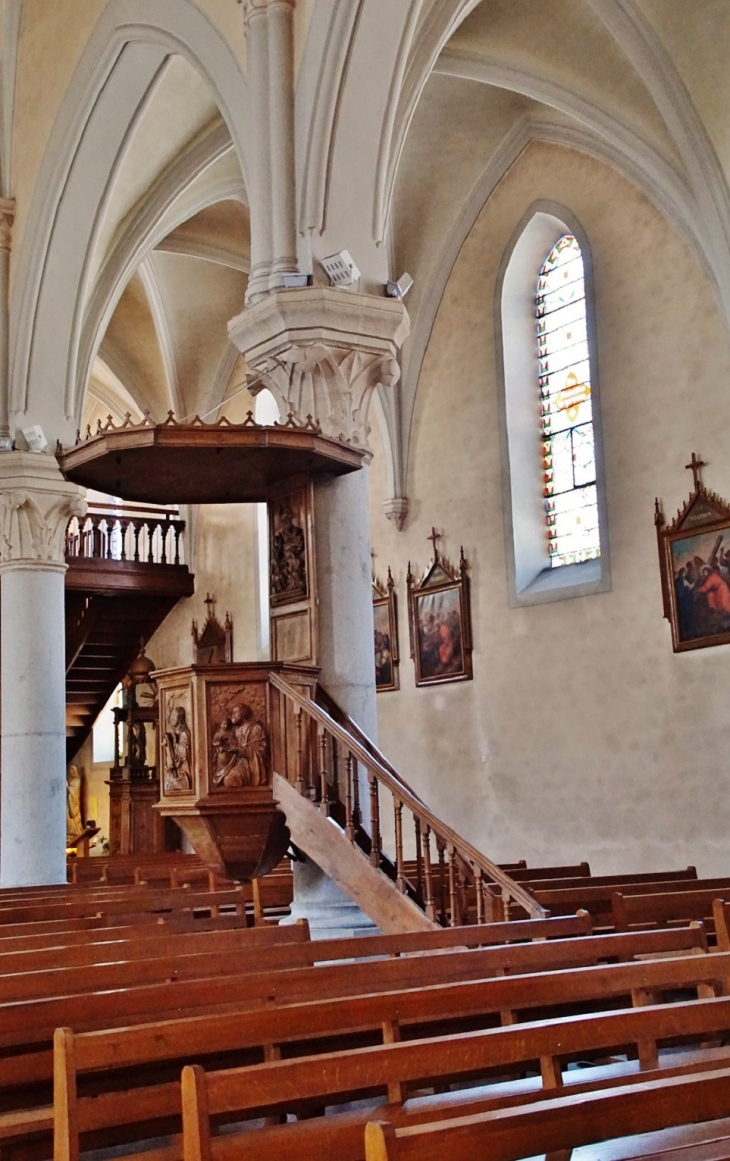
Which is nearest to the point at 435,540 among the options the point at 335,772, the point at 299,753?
the point at 335,772

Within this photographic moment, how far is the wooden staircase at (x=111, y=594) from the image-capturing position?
17703 mm

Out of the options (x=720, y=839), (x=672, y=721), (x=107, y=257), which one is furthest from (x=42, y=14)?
(x=720, y=839)

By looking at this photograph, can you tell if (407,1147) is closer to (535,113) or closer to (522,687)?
(522,687)

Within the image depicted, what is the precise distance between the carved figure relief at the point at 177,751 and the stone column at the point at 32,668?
5024mm

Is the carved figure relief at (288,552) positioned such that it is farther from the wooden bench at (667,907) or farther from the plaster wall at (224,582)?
the plaster wall at (224,582)

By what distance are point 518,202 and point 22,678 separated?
7.39 meters

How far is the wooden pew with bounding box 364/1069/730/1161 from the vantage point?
5.74 ft

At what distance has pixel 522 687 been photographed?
13.6 m

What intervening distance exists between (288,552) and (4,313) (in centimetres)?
593

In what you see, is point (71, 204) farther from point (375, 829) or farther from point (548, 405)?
point (375, 829)

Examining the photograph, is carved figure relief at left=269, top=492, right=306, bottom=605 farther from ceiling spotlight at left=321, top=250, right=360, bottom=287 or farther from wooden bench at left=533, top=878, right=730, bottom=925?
wooden bench at left=533, top=878, right=730, bottom=925

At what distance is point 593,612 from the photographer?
502 inches

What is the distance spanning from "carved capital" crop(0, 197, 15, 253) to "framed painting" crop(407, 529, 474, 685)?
223 inches

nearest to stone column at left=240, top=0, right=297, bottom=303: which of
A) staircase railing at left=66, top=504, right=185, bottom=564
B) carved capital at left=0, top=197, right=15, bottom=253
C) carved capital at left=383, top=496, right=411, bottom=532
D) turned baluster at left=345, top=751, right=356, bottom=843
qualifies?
turned baluster at left=345, top=751, right=356, bottom=843
